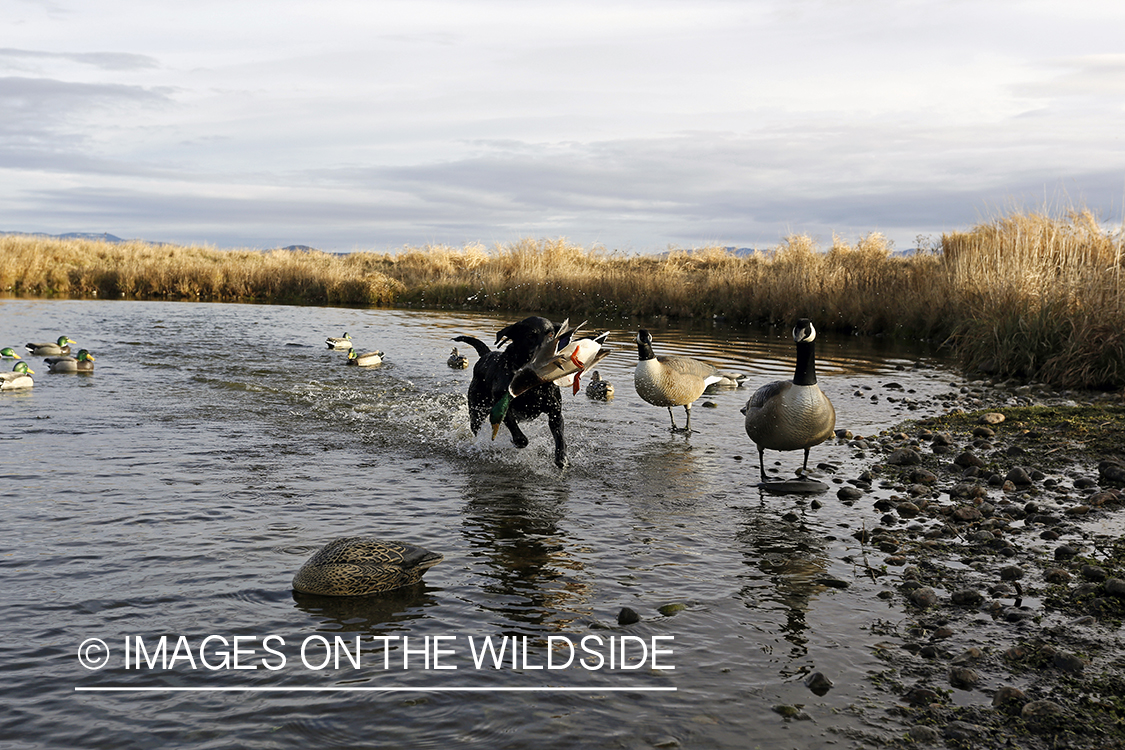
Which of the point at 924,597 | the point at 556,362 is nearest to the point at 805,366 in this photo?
the point at 556,362

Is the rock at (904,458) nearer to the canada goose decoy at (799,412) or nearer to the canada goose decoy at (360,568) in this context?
the canada goose decoy at (799,412)

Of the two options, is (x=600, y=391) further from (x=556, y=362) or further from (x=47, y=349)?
(x=47, y=349)

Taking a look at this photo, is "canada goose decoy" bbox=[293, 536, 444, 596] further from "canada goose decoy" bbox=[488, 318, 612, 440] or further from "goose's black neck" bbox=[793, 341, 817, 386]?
"goose's black neck" bbox=[793, 341, 817, 386]

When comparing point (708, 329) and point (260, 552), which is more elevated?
point (708, 329)

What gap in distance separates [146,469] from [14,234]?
190 feet

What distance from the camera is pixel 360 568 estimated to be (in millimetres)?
5344

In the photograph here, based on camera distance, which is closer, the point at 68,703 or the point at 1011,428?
the point at 68,703

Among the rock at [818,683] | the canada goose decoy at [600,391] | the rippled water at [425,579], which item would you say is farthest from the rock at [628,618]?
the canada goose decoy at [600,391]

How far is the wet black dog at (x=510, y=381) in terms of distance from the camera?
330 inches

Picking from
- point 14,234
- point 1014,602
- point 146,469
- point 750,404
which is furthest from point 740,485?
point 14,234

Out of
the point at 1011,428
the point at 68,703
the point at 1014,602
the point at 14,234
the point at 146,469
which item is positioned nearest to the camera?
the point at 68,703

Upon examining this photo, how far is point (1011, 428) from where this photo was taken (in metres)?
10.3

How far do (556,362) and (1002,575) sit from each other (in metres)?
3.97

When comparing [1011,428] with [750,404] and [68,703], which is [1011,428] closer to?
[750,404]
